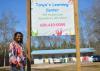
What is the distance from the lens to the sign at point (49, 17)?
963 centimetres

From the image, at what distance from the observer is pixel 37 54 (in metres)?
90.9

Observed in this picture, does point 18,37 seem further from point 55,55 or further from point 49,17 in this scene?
point 55,55

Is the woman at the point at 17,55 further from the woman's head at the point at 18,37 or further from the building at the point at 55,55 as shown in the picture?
the building at the point at 55,55

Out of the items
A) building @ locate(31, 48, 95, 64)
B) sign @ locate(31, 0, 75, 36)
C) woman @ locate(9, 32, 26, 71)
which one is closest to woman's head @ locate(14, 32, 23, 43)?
woman @ locate(9, 32, 26, 71)

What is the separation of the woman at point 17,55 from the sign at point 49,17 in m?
1.27

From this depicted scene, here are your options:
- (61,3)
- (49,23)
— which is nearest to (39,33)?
(49,23)

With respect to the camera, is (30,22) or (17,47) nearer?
(17,47)

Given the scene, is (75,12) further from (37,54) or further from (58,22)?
(37,54)

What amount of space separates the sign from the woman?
1275mm

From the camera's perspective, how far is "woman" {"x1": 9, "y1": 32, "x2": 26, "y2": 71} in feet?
27.4

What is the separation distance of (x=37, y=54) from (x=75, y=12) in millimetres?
81421

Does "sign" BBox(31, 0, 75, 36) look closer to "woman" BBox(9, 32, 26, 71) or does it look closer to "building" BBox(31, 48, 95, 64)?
"woman" BBox(9, 32, 26, 71)

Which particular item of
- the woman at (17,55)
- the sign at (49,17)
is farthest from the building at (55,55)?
the woman at (17,55)

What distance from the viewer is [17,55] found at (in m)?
8.39
